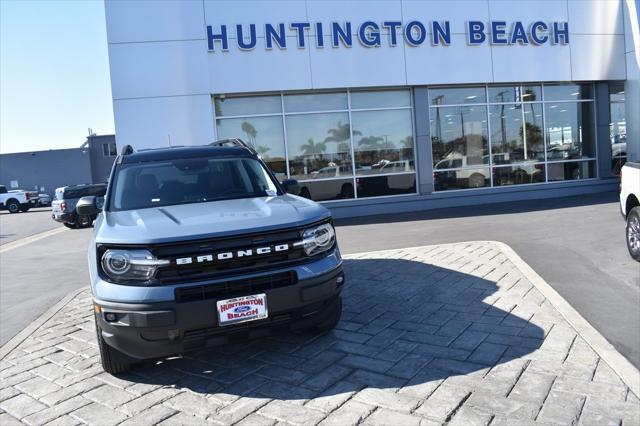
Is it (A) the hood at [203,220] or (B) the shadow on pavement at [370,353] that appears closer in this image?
(A) the hood at [203,220]

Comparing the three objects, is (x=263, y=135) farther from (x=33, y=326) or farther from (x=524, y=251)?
(x=33, y=326)

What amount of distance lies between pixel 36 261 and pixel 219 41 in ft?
24.0

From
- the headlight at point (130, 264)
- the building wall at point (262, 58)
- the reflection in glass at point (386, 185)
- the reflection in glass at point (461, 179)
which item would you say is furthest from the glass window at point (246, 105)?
the headlight at point (130, 264)

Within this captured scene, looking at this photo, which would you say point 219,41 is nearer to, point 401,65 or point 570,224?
point 401,65

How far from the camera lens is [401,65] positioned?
14.1 metres

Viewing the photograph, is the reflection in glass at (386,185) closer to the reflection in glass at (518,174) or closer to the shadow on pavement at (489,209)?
the shadow on pavement at (489,209)

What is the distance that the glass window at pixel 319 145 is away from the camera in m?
14.2

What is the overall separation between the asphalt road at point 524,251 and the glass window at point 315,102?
3.56m

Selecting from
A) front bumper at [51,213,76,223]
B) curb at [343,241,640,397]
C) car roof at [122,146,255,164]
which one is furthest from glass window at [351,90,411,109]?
front bumper at [51,213,76,223]

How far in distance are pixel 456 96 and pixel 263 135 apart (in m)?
6.24

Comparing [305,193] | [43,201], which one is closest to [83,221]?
[305,193]

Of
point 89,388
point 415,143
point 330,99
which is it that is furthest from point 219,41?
point 89,388

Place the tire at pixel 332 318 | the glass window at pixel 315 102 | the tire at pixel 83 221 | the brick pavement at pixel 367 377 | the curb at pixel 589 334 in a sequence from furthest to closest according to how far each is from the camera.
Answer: the tire at pixel 83 221 < the glass window at pixel 315 102 < the tire at pixel 332 318 < the curb at pixel 589 334 < the brick pavement at pixel 367 377

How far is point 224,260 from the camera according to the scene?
3.47 m
